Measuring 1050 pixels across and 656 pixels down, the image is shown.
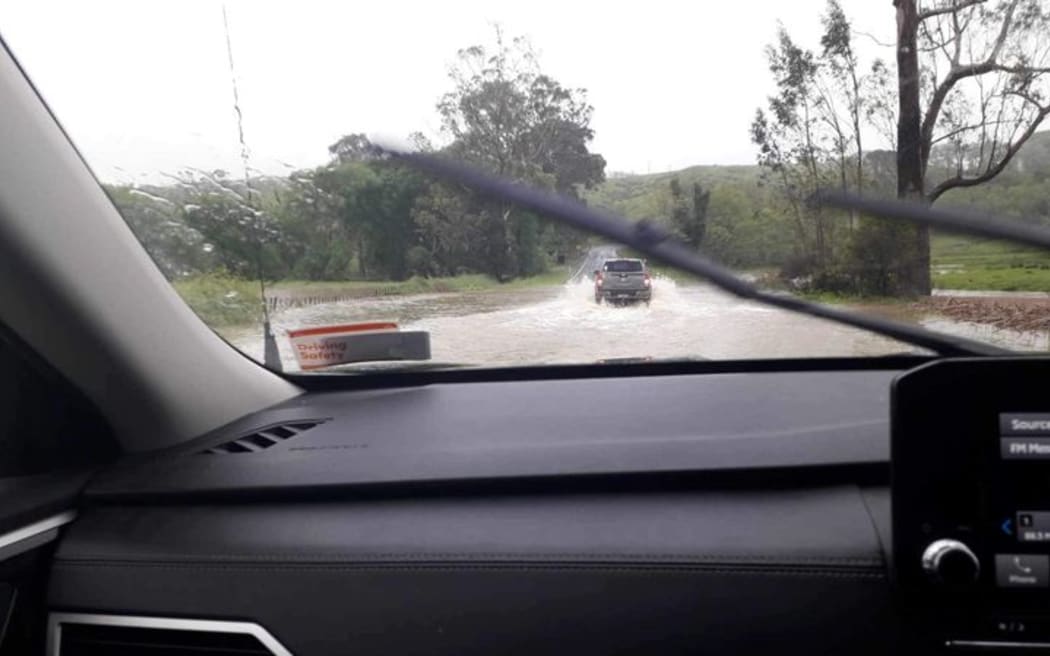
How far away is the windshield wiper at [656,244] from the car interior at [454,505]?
15cm

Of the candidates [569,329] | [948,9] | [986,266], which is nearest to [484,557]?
[569,329]

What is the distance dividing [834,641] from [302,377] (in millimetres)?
2475

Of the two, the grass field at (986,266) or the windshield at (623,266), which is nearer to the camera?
the grass field at (986,266)

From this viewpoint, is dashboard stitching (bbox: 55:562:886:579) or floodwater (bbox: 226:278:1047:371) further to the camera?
floodwater (bbox: 226:278:1047:371)

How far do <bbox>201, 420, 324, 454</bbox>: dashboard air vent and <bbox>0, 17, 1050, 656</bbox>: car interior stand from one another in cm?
1

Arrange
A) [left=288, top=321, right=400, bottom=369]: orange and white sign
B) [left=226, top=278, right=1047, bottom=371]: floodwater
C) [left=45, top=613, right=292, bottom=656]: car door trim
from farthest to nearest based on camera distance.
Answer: [left=288, top=321, right=400, bottom=369]: orange and white sign, [left=226, top=278, right=1047, bottom=371]: floodwater, [left=45, top=613, right=292, bottom=656]: car door trim

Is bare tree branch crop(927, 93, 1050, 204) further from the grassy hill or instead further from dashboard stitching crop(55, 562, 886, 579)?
dashboard stitching crop(55, 562, 886, 579)

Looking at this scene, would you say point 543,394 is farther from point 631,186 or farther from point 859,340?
point 859,340

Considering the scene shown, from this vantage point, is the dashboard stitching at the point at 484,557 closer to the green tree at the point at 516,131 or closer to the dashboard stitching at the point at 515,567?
the dashboard stitching at the point at 515,567

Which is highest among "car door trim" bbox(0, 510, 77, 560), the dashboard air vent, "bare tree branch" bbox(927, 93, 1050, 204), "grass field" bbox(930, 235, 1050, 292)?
"bare tree branch" bbox(927, 93, 1050, 204)

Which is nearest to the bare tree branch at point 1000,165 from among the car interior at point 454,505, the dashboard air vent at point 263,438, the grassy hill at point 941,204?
the grassy hill at point 941,204

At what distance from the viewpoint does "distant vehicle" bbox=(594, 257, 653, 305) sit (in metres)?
3.54

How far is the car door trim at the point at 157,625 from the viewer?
2.54 metres

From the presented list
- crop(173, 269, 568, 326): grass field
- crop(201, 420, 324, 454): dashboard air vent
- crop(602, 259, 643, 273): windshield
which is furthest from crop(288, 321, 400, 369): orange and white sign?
crop(602, 259, 643, 273): windshield
